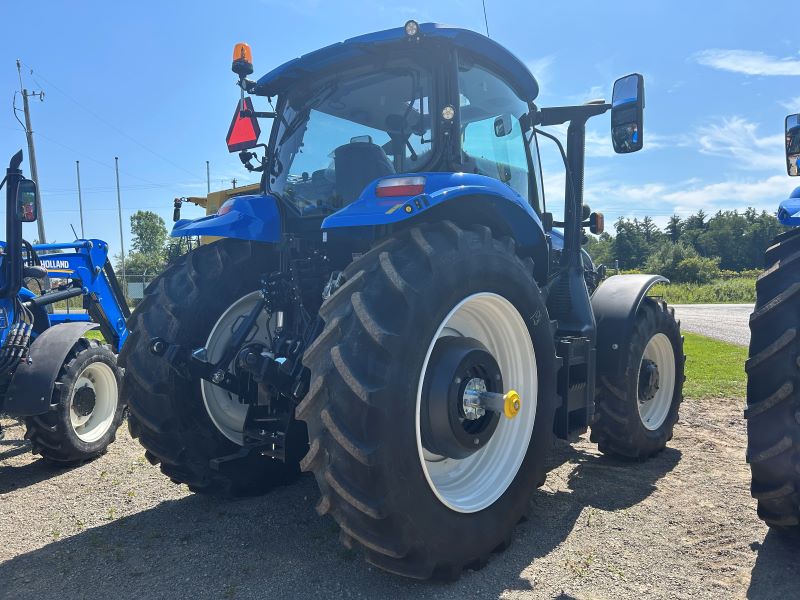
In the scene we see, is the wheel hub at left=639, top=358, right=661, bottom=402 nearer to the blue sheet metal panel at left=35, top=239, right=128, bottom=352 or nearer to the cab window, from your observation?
the cab window

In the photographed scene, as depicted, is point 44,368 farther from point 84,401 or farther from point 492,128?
point 492,128

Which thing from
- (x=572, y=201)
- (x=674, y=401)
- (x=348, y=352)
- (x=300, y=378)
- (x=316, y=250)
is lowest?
(x=674, y=401)

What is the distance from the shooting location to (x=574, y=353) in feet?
12.0

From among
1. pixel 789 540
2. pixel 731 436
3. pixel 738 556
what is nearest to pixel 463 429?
pixel 738 556

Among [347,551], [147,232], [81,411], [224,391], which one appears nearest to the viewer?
[347,551]

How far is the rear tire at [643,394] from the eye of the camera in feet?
14.1

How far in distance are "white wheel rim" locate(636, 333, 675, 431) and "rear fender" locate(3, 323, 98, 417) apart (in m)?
4.73

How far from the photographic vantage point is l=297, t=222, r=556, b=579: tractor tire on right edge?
2.33 m

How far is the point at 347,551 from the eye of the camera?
299cm

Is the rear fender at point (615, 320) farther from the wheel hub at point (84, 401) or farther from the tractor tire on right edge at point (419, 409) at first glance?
the wheel hub at point (84, 401)

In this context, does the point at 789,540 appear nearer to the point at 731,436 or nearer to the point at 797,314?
the point at 797,314

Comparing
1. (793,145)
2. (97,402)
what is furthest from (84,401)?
(793,145)

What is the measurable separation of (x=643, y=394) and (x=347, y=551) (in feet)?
8.95

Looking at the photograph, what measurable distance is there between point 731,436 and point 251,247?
4377mm
